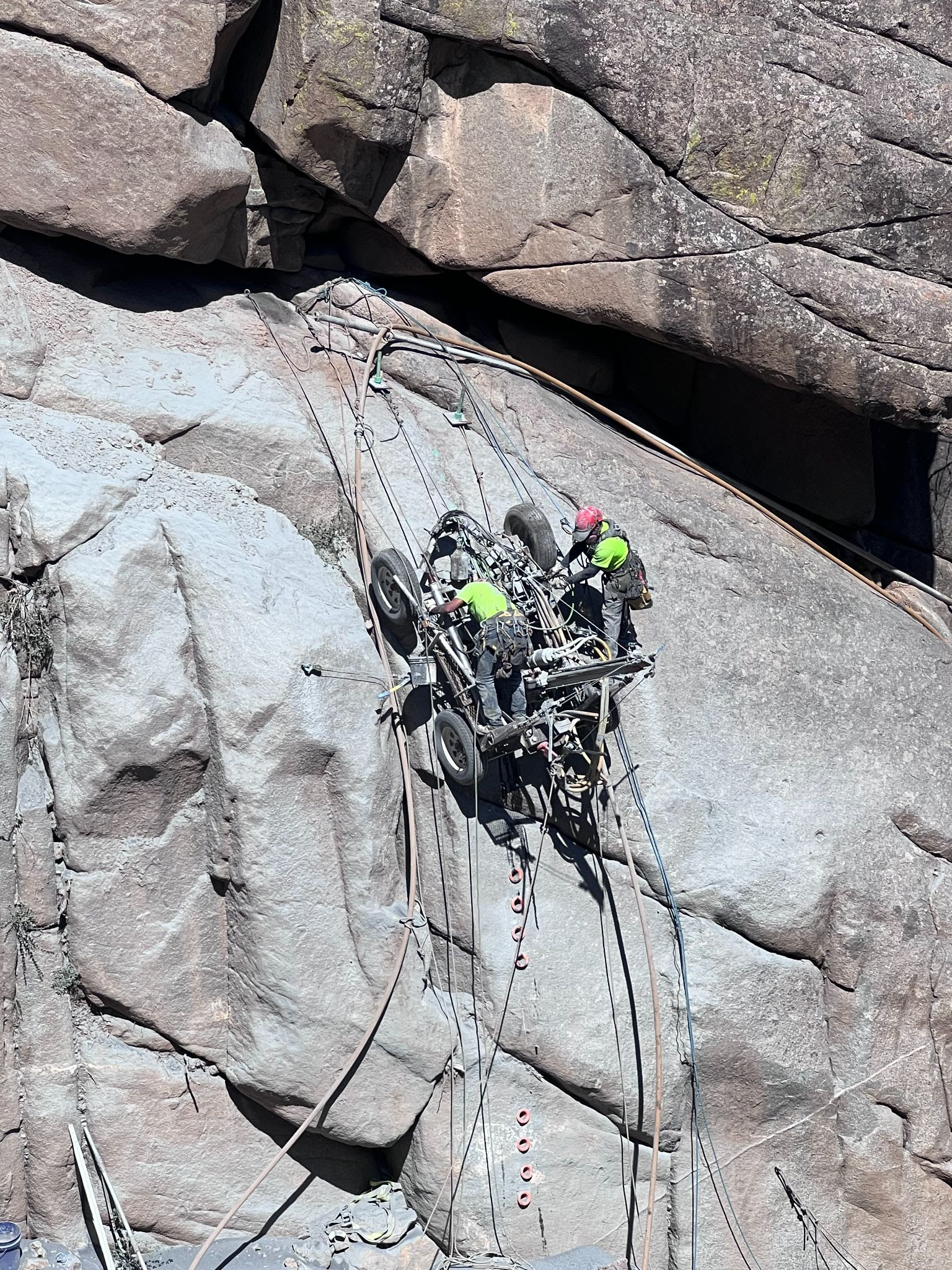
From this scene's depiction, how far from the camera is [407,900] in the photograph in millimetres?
10062

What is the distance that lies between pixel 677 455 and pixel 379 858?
17.6 feet

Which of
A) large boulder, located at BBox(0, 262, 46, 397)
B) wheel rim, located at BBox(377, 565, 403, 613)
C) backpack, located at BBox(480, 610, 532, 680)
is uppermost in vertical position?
large boulder, located at BBox(0, 262, 46, 397)

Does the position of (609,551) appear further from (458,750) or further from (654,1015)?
(654,1015)

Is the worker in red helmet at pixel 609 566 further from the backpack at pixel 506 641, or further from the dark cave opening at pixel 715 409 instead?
the dark cave opening at pixel 715 409

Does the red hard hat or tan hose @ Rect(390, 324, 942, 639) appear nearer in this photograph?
the red hard hat

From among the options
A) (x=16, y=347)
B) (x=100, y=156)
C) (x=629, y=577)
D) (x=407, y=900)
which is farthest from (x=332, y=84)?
(x=407, y=900)

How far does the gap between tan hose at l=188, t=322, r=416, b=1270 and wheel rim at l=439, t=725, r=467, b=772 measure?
340 millimetres

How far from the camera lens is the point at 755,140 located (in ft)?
35.2

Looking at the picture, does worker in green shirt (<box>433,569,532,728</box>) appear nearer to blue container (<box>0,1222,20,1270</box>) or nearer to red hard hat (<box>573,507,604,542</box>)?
red hard hat (<box>573,507,604,542</box>)

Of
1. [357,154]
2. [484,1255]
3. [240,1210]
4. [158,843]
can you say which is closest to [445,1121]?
[484,1255]

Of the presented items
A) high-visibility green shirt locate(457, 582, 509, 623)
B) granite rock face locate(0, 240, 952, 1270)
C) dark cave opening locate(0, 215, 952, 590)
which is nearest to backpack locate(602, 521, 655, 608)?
granite rock face locate(0, 240, 952, 1270)

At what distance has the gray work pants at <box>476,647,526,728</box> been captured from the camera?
9523 mm

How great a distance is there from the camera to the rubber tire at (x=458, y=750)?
31.6ft

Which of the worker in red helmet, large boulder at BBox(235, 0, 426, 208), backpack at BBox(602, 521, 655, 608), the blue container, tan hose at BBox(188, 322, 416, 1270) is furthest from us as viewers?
large boulder at BBox(235, 0, 426, 208)
